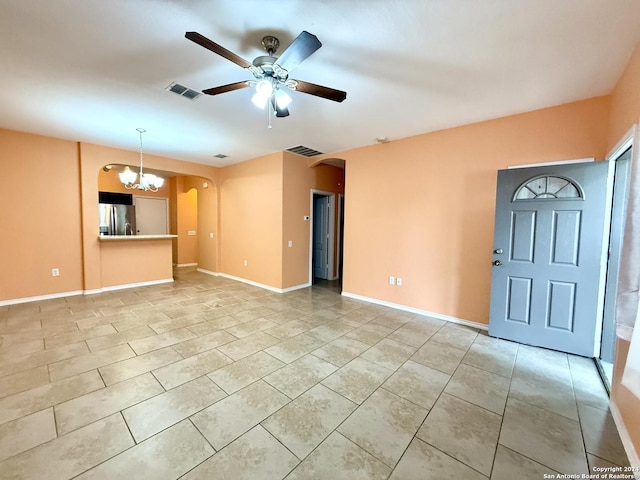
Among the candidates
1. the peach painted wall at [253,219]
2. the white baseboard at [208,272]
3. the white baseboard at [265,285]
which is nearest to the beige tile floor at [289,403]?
the white baseboard at [265,285]

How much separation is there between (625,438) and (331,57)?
11.1 feet

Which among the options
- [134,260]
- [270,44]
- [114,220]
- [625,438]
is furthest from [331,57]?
[114,220]

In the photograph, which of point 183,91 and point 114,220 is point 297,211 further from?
point 114,220

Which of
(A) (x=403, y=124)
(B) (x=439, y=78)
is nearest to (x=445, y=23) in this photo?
(B) (x=439, y=78)

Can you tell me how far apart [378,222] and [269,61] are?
303 cm

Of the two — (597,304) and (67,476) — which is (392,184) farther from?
(67,476)

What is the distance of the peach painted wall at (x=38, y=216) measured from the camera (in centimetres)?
407

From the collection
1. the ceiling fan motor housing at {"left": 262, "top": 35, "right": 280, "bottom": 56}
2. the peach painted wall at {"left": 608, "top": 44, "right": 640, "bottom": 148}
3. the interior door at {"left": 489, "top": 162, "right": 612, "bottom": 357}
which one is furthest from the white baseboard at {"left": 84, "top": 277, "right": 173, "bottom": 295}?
the peach painted wall at {"left": 608, "top": 44, "right": 640, "bottom": 148}

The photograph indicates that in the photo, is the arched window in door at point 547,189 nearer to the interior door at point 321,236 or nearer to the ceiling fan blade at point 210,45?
the ceiling fan blade at point 210,45

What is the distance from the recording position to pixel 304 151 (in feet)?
16.3

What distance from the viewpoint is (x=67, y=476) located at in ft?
4.47

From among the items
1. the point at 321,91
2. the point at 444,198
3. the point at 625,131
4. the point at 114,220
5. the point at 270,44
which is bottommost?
the point at 114,220

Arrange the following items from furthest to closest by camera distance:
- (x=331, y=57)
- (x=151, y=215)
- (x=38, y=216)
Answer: (x=151, y=215), (x=38, y=216), (x=331, y=57)

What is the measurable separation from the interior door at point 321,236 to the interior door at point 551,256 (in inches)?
151
